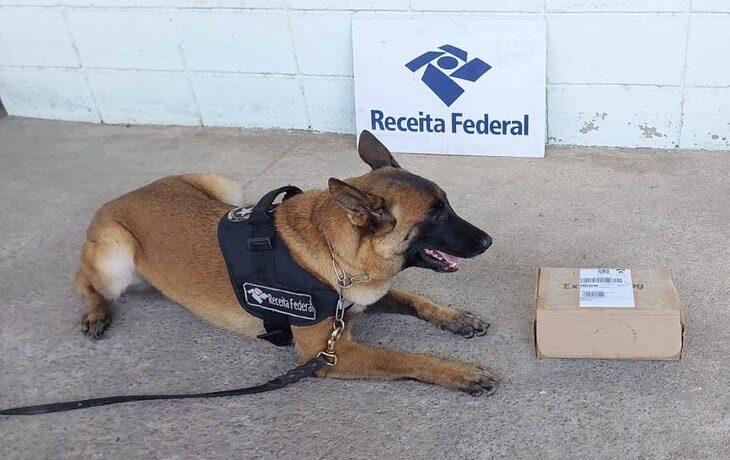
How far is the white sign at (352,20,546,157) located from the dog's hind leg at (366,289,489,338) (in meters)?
1.69

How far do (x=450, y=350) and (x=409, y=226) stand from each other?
25.4 inches

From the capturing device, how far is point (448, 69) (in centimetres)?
430

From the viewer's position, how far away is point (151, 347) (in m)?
3.06

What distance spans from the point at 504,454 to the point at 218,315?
131cm

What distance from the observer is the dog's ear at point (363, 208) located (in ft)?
7.52

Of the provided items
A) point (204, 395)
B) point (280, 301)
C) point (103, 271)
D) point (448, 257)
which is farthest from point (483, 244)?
point (103, 271)

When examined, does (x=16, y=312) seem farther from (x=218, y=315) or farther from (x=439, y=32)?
(x=439, y=32)

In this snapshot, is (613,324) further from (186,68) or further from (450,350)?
(186,68)

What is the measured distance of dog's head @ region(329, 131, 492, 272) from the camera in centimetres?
246

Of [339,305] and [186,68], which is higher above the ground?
[186,68]

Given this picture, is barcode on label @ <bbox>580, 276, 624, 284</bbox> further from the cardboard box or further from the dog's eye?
the dog's eye

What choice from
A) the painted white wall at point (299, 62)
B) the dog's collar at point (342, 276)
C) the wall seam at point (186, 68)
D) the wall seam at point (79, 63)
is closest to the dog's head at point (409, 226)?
the dog's collar at point (342, 276)

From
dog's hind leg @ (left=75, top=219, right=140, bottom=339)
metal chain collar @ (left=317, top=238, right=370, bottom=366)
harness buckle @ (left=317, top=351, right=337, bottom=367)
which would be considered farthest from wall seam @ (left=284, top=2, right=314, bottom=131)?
harness buckle @ (left=317, top=351, right=337, bottom=367)

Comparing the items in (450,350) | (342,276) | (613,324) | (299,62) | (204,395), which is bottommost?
(450,350)
